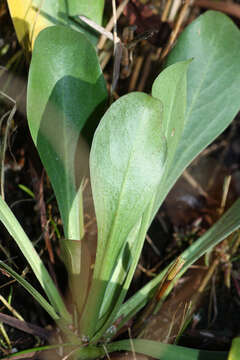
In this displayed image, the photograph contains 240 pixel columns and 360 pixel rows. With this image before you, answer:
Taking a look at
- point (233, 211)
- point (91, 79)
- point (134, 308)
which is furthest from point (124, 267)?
point (91, 79)

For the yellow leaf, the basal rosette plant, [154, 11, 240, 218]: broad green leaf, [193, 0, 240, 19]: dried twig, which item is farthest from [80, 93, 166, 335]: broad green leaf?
[193, 0, 240, 19]: dried twig

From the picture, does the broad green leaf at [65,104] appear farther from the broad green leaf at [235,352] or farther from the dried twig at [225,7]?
the dried twig at [225,7]

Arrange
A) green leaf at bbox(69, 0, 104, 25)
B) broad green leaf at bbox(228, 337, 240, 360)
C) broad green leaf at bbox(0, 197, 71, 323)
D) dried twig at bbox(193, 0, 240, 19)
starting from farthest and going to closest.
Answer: dried twig at bbox(193, 0, 240, 19), green leaf at bbox(69, 0, 104, 25), broad green leaf at bbox(0, 197, 71, 323), broad green leaf at bbox(228, 337, 240, 360)

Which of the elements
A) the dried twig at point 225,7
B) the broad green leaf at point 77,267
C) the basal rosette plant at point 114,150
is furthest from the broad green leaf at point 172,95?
the dried twig at point 225,7

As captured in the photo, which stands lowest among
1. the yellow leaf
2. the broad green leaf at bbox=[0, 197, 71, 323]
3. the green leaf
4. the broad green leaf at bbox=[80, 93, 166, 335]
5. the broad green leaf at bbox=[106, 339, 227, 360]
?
the broad green leaf at bbox=[106, 339, 227, 360]

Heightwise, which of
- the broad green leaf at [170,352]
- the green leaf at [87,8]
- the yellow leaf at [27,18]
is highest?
the green leaf at [87,8]

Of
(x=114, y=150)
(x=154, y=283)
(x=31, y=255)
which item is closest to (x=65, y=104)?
(x=114, y=150)

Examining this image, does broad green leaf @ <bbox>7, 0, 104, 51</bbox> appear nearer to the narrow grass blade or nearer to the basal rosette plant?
the basal rosette plant
